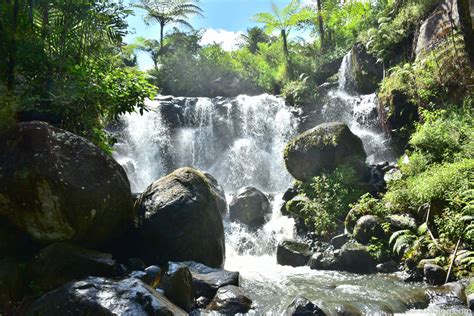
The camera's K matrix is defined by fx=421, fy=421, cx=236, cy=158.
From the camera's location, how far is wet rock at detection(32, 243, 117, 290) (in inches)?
263

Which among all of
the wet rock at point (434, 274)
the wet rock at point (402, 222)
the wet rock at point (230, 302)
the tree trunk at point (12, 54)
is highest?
the tree trunk at point (12, 54)

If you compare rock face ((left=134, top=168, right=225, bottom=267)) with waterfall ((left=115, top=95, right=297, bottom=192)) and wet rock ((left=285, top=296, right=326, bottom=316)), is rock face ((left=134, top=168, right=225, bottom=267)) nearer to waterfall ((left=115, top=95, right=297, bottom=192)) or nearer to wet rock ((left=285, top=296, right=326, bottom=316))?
wet rock ((left=285, top=296, right=326, bottom=316))

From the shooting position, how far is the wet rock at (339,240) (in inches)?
430

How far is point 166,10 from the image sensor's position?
2831 cm

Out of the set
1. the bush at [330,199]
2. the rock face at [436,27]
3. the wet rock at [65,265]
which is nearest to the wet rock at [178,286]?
the wet rock at [65,265]

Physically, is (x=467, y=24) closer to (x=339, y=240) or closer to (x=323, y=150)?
(x=323, y=150)

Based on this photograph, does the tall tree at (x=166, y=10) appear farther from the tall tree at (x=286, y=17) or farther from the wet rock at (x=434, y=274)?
the wet rock at (x=434, y=274)

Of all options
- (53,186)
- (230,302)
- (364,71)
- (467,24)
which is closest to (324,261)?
(230,302)

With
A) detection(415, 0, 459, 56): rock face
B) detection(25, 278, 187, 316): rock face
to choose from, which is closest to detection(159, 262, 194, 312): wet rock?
detection(25, 278, 187, 316): rock face

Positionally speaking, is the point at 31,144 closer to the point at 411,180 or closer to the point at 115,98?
the point at 115,98

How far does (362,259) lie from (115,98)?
659cm

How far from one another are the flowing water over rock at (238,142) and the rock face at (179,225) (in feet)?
7.15

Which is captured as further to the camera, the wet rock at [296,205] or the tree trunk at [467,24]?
the wet rock at [296,205]

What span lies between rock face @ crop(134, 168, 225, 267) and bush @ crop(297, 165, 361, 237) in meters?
3.84
